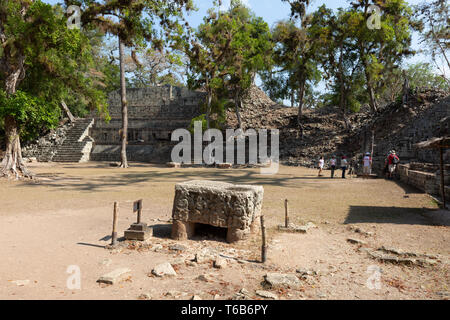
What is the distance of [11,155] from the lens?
13.7 metres

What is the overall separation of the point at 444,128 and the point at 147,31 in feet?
61.7

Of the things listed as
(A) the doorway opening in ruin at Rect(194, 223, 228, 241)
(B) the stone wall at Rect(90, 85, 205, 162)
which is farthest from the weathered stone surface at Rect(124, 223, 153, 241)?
(B) the stone wall at Rect(90, 85, 205, 162)

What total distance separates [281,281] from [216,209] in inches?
80.6

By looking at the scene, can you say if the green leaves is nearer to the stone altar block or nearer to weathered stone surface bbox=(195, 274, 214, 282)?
the stone altar block

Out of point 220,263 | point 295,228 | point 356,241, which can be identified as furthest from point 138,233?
point 356,241

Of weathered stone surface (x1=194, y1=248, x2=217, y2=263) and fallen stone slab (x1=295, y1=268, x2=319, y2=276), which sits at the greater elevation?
weathered stone surface (x1=194, y1=248, x2=217, y2=263)

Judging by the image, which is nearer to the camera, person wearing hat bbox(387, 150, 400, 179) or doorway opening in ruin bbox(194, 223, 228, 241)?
doorway opening in ruin bbox(194, 223, 228, 241)

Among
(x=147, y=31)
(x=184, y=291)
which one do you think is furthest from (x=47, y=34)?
(x=184, y=291)

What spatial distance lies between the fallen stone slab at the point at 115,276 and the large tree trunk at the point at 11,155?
1253cm

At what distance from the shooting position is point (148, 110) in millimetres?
35562

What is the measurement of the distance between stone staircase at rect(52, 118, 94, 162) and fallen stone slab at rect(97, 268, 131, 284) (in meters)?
27.1

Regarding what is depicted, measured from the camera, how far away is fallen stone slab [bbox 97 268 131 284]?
374cm

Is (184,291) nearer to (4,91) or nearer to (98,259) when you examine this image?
(98,259)

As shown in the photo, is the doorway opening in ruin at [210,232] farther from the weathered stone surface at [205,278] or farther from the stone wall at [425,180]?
the stone wall at [425,180]
